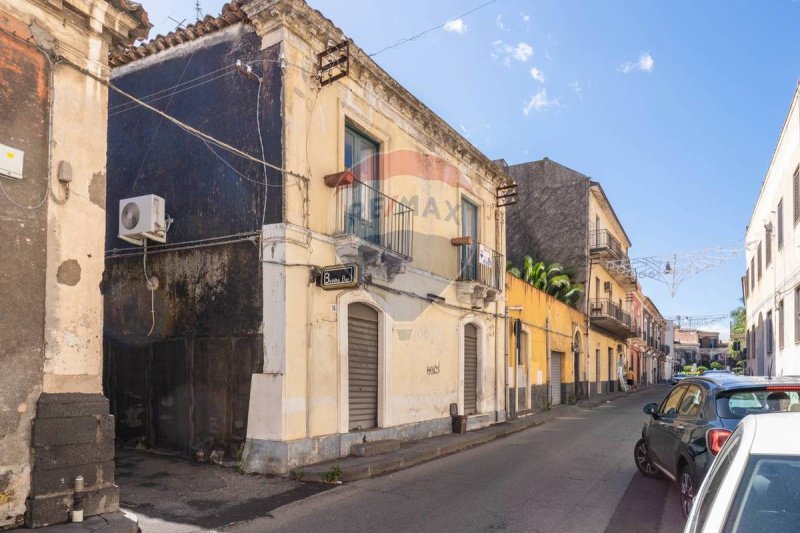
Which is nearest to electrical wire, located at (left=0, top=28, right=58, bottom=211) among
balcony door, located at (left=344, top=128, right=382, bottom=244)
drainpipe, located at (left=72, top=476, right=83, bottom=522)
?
drainpipe, located at (left=72, top=476, right=83, bottom=522)

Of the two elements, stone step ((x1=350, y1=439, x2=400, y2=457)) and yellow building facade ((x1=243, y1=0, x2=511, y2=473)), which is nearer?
yellow building facade ((x1=243, y1=0, x2=511, y2=473))

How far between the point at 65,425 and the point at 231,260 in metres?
4.52

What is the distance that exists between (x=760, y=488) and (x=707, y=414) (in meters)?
4.38

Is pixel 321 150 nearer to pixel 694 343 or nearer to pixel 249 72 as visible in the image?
pixel 249 72

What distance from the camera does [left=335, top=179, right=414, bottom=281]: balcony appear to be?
1073 cm

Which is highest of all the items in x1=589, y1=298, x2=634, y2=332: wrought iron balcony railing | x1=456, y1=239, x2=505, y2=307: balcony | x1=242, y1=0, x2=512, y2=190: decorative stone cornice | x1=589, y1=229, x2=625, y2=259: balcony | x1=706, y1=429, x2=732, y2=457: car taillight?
x1=242, y1=0, x2=512, y2=190: decorative stone cornice

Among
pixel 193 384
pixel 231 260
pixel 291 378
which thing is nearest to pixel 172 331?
pixel 193 384

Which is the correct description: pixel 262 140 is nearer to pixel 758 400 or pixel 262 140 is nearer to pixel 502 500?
pixel 502 500

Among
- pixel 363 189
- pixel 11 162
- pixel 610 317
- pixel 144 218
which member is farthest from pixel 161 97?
pixel 610 317

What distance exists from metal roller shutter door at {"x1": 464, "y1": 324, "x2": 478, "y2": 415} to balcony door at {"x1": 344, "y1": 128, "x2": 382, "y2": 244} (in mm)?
4974

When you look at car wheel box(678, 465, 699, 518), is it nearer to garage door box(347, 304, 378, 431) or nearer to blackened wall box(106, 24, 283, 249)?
garage door box(347, 304, 378, 431)

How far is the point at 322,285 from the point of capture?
1009 cm

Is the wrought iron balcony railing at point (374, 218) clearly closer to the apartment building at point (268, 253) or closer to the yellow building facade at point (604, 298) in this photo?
the apartment building at point (268, 253)

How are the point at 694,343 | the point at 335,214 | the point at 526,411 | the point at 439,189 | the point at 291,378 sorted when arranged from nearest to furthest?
the point at 291,378 → the point at 335,214 → the point at 439,189 → the point at 526,411 → the point at 694,343
